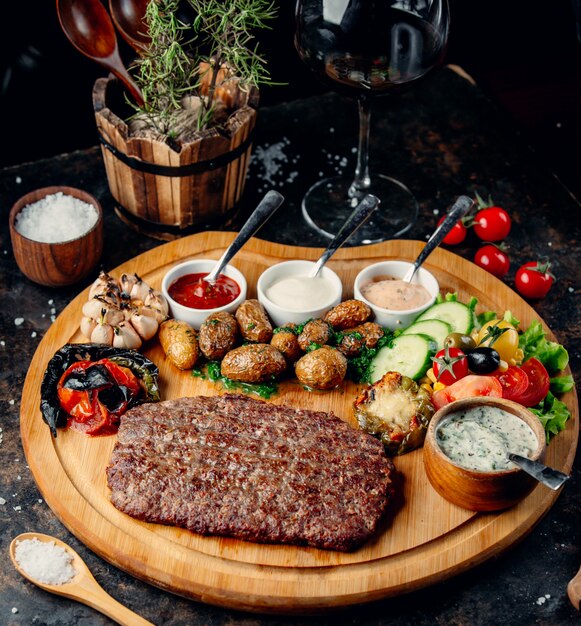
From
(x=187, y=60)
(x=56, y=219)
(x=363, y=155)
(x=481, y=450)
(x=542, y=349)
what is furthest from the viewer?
(x=363, y=155)

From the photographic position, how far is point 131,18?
4582 mm

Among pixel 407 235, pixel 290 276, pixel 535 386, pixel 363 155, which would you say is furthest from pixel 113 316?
pixel 535 386

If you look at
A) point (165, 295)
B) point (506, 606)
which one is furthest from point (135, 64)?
point (506, 606)

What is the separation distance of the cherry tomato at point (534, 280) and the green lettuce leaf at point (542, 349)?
1.55 feet

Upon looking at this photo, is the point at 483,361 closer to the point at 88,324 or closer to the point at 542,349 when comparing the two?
the point at 542,349

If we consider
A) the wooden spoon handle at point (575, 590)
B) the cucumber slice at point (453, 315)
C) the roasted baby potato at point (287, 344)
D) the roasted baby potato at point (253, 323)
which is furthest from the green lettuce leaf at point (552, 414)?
the roasted baby potato at point (253, 323)

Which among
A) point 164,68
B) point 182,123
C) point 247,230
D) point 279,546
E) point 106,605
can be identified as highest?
point 164,68

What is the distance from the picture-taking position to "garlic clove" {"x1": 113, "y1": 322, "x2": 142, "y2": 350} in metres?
4.02

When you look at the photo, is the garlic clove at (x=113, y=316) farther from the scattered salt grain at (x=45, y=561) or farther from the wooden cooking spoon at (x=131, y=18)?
the wooden cooking spoon at (x=131, y=18)

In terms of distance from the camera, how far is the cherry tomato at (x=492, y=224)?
4.86 m

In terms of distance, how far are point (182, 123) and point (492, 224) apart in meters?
1.83

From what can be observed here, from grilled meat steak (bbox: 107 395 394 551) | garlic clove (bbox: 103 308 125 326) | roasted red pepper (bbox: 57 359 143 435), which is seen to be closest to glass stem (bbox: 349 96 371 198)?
garlic clove (bbox: 103 308 125 326)

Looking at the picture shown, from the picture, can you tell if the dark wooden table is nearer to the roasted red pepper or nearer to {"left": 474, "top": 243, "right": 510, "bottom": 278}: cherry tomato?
{"left": 474, "top": 243, "right": 510, "bottom": 278}: cherry tomato

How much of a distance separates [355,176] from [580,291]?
1456 millimetres
